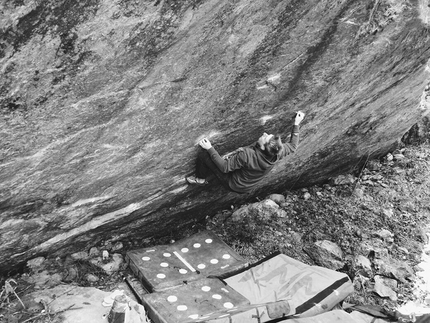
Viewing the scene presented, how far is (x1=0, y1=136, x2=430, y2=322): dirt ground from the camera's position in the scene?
780cm

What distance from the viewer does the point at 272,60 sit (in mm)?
7285

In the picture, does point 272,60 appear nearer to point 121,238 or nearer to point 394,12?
point 394,12

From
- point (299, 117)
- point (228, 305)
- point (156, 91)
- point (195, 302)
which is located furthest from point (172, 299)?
point (299, 117)

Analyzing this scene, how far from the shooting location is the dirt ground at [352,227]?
7805mm

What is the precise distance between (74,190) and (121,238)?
5.70 feet

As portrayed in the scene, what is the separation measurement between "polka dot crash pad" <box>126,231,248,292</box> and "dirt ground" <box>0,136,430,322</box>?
343 mm

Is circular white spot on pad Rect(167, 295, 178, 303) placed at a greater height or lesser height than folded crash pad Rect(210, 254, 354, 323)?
greater

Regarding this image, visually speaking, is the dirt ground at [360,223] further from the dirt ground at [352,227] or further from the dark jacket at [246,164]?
the dark jacket at [246,164]

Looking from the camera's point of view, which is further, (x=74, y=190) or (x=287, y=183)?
(x=287, y=183)

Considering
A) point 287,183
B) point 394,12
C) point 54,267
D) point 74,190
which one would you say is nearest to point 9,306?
point 54,267

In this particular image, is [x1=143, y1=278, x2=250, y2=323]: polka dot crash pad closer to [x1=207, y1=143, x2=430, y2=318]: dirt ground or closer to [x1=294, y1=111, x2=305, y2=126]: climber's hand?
[x1=207, y1=143, x2=430, y2=318]: dirt ground

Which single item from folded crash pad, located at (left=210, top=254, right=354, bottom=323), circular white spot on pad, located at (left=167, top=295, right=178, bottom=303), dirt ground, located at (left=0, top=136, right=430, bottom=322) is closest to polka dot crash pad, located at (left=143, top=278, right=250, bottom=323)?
circular white spot on pad, located at (left=167, top=295, right=178, bottom=303)

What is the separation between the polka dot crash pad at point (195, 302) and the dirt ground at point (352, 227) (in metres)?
1.08

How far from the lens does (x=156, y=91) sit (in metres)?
6.62
